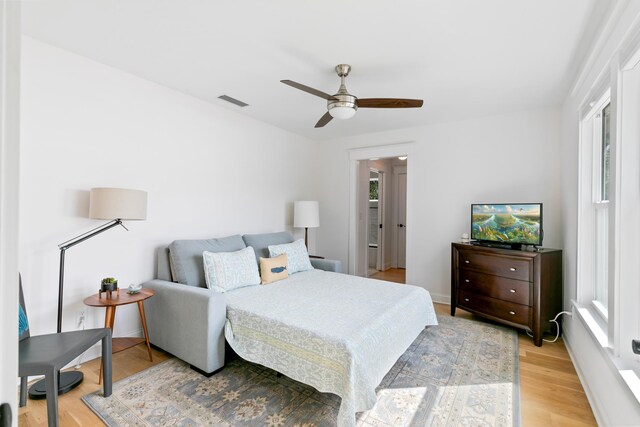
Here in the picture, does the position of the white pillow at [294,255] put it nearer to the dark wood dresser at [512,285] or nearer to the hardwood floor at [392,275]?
the dark wood dresser at [512,285]

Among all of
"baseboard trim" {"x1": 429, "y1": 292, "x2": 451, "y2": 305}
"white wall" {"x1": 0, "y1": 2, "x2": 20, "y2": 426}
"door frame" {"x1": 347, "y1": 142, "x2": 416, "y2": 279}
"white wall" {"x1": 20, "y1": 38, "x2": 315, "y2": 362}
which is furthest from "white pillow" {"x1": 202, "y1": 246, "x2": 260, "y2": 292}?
"baseboard trim" {"x1": 429, "y1": 292, "x2": 451, "y2": 305}

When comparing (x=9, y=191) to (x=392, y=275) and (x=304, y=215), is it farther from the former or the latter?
(x=392, y=275)

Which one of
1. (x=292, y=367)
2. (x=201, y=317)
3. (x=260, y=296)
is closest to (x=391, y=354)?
(x=292, y=367)

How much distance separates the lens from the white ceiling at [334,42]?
1.84m

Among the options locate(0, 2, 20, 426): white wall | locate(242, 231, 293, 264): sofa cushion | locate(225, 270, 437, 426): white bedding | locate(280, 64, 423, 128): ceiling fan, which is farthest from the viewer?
locate(242, 231, 293, 264): sofa cushion

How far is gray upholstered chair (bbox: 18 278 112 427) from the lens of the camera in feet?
5.04

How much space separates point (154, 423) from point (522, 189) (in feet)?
13.2

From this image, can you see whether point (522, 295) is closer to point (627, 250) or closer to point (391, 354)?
point (627, 250)

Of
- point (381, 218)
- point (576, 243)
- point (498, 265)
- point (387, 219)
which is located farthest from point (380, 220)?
point (576, 243)

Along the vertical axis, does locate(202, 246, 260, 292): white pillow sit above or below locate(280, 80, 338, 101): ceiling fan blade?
below

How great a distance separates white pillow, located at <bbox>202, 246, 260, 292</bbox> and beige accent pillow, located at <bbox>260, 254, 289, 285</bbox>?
89mm

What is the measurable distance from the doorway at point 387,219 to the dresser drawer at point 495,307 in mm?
Result: 2137

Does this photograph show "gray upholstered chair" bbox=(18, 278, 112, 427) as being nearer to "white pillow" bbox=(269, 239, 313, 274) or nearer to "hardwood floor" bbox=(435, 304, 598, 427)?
"white pillow" bbox=(269, 239, 313, 274)

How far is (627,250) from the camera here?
5.39ft
